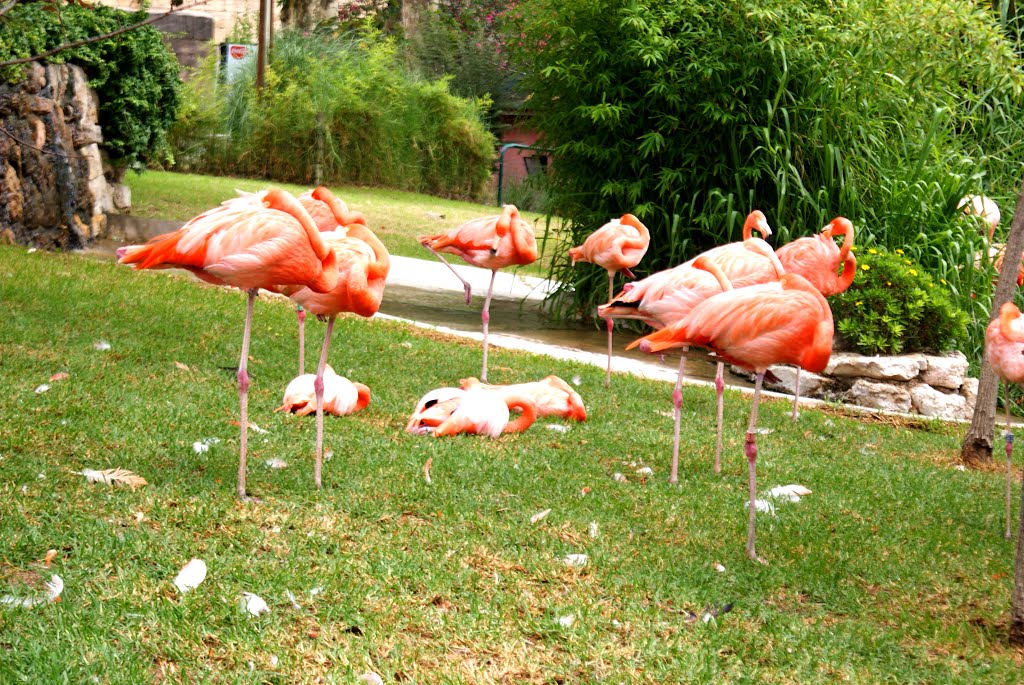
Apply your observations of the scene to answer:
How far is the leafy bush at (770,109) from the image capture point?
414 inches

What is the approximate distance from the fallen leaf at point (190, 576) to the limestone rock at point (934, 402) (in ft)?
22.7

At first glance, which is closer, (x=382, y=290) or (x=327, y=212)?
(x=382, y=290)

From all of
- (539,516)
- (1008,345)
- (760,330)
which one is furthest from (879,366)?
(539,516)

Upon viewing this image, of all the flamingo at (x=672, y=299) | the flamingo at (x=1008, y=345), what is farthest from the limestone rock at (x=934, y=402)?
the flamingo at (x=1008, y=345)

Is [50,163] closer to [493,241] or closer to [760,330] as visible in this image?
[493,241]

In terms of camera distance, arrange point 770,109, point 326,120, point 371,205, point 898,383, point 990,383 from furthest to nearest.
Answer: point 326,120 → point 371,205 → point 770,109 → point 898,383 → point 990,383

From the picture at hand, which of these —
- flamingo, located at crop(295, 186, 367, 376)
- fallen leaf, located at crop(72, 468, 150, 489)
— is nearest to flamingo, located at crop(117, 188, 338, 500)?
fallen leaf, located at crop(72, 468, 150, 489)

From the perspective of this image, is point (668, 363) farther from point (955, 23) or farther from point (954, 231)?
point (955, 23)

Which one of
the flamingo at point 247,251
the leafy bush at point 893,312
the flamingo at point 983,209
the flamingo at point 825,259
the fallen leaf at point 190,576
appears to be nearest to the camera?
the fallen leaf at point 190,576

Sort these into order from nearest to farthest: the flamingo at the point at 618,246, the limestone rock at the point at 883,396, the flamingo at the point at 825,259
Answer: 1. the flamingo at the point at 825,259
2. the flamingo at the point at 618,246
3. the limestone rock at the point at 883,396

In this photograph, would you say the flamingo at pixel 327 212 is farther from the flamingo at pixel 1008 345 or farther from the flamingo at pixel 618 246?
the flamingo at pixel 1008 345

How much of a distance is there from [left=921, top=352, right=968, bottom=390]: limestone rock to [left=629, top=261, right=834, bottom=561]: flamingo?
16.7ft

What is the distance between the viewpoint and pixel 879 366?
913cm

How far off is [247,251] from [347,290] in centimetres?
52
